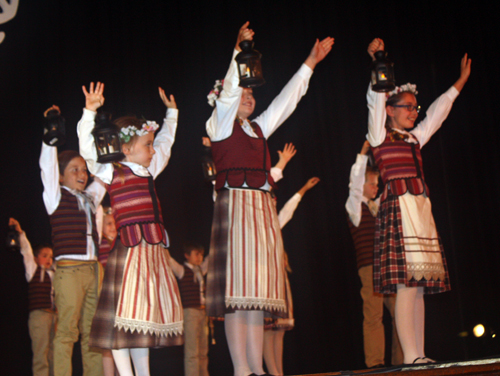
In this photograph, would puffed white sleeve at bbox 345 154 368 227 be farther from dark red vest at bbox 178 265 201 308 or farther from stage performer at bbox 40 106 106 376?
stage performer at bbox 40 106 106 376

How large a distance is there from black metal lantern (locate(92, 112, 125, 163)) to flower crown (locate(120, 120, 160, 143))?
0.13 meters

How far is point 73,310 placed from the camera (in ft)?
11.3

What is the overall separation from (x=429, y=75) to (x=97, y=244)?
10.2 ft

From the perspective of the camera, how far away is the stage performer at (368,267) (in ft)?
12.8

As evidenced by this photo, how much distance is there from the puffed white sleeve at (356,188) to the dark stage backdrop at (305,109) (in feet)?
2.51

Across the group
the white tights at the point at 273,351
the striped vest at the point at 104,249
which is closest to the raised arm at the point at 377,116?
the white tights at the point at 273,351

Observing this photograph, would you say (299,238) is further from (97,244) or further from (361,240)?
(97,244)

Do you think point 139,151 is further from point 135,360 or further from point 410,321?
point 410,321

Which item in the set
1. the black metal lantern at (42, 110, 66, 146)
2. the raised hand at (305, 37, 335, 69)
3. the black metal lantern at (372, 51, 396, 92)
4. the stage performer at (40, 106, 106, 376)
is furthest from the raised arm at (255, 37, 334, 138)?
the stage performer at (40, 106, 106, 376)

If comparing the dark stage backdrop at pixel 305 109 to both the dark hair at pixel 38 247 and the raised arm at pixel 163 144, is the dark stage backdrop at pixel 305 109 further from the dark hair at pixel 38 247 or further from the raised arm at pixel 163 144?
the raised arm at pixel 163 144

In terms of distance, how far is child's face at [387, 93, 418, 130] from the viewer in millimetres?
3102

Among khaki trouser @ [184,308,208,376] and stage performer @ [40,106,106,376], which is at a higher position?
stage performer @ [40,106,106,376]

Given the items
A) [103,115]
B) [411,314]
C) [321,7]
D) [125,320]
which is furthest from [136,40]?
[411,314]

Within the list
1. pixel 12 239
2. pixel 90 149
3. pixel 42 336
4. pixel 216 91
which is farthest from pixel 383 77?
pixel 42 336
